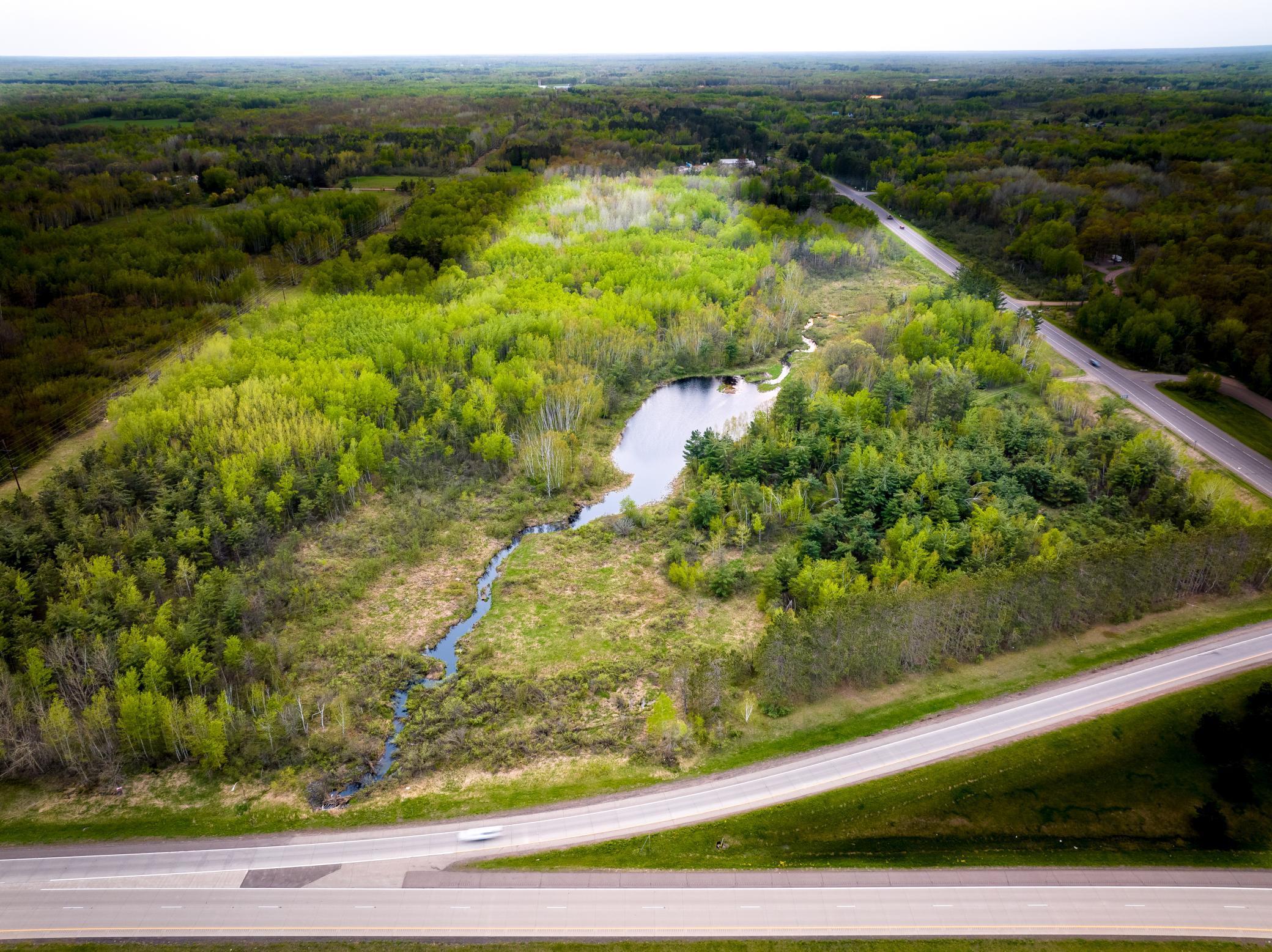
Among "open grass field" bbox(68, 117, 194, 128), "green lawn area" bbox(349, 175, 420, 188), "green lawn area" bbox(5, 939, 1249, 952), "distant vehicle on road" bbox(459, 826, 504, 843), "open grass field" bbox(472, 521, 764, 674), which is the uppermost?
"open grass field" bbox(68, 117, 194, 128)

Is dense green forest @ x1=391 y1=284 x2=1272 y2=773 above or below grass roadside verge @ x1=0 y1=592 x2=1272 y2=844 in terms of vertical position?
above

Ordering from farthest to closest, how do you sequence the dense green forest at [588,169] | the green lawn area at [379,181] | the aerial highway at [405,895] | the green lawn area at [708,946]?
the green lawn area at [379,181]
the dense green forest at [588,169]
the aerial highway at [405,895]
the green lawn area at [708,946]

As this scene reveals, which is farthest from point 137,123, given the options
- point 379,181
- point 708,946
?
point 708,946

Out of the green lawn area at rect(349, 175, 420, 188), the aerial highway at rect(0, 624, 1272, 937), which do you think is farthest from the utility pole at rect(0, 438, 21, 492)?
the green lawn area at rect(349, 175, 420, 188)

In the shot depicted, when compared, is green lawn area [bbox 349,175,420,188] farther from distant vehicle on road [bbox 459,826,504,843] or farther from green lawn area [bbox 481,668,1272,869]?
green lawn area [bbox 481,668,1272,869]

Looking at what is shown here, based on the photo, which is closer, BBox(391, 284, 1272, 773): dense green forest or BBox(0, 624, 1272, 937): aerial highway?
BBox(0, 624, 1272, 937): aerial highway

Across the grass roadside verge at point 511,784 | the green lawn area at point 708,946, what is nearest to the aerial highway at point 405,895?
the green lawn area at point 708,946

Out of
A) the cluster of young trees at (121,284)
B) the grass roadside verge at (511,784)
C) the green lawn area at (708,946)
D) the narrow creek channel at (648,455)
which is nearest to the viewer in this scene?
the green lawn area at (708,946)

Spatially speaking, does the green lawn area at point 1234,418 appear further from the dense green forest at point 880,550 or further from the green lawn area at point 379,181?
the green lawn area at point 379,181
